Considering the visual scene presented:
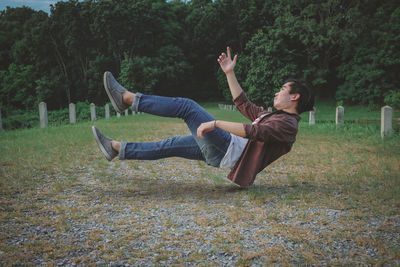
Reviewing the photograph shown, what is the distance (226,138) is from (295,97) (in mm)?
906

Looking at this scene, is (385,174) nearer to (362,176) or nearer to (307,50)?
(362,176)

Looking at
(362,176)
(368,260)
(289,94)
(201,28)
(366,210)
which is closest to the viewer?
(368,260)

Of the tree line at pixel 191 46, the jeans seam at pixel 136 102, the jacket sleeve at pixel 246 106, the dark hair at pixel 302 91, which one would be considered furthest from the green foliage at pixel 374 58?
the jeans seam at pixel 136 102

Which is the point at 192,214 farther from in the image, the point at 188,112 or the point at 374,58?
the point at 374,58

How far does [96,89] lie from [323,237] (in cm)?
4308

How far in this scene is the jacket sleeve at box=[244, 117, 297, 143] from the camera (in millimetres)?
3148

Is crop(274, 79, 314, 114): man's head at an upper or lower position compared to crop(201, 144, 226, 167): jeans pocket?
upper

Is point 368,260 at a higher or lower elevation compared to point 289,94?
lower

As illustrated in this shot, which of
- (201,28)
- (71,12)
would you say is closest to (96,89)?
(71,12)

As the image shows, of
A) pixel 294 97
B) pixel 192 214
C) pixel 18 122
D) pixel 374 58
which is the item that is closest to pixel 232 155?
pixel 192 214

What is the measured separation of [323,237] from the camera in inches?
105

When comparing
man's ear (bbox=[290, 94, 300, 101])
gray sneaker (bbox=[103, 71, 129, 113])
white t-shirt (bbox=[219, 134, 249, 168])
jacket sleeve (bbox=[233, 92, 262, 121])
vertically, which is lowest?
white t-shirt (bbox=[219, 134, 249, 168])

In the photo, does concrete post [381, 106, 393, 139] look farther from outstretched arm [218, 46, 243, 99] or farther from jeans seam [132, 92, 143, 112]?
jeans seam [132, 92, 143, 112]

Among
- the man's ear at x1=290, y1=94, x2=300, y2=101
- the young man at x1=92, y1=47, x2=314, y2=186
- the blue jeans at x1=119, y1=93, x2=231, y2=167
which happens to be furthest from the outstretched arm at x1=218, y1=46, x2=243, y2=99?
the man's ear at x1=290, y1=94, x2=300, y2=101
